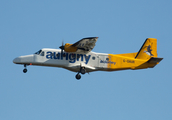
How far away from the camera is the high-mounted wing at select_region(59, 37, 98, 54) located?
2262 cm

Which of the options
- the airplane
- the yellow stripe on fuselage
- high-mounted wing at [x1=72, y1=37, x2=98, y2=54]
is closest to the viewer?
high-mounted wing at [x1=72, y1=37, x2=98, y2=54]

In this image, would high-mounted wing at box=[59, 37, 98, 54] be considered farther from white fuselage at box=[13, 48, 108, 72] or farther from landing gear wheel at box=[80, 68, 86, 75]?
landing gear wheel at box=[80, 68, 86, 75]

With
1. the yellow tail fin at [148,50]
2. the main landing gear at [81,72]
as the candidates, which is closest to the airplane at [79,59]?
the main landing gear at [81,72]

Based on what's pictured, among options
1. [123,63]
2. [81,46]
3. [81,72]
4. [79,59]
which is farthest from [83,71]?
[123,63]

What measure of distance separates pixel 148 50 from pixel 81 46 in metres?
6.46

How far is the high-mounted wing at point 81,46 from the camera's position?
22.6 m

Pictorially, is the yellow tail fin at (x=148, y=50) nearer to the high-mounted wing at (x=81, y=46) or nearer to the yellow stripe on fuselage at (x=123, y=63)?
the yellow stripe on fuselage at (x=123, y=63)

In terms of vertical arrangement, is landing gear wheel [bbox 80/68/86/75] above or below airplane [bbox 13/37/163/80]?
below

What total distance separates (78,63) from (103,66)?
2.09 m

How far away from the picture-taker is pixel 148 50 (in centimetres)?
2606

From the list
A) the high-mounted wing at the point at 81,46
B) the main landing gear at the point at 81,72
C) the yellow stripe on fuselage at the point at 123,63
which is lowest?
the main landing gear at the point at 81,72

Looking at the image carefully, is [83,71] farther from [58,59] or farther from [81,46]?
[58,59]

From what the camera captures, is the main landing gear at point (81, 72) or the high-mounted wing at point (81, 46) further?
the main landing gear at point (81, 72)

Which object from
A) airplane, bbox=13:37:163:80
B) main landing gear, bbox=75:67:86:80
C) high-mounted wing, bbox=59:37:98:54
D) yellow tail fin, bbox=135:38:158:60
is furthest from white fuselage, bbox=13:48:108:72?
yellow tail fin, bbox=135:38:158:60
